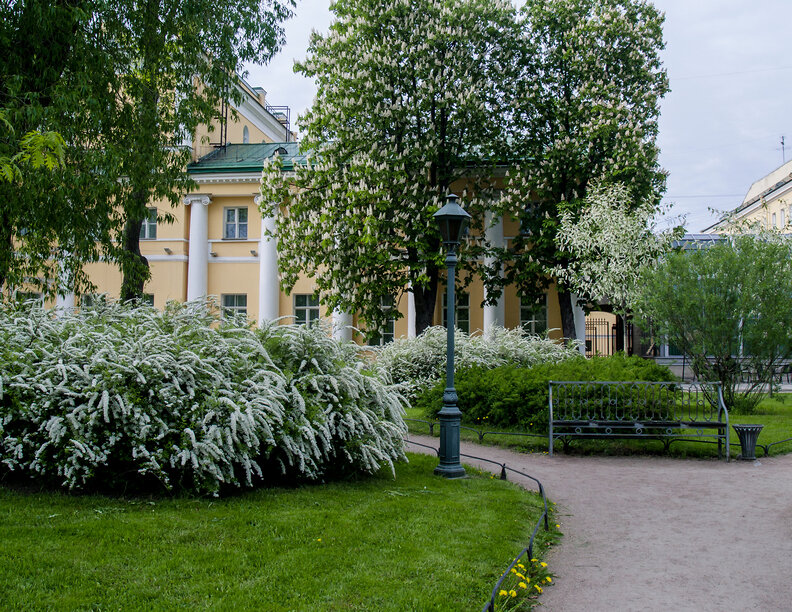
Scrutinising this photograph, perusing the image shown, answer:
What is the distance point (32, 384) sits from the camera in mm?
7414

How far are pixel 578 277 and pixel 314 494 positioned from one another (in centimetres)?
1584

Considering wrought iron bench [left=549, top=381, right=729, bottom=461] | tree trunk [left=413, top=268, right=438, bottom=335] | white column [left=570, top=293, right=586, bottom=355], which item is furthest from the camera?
white column [left=570, top=293, right=586, bottom=355]

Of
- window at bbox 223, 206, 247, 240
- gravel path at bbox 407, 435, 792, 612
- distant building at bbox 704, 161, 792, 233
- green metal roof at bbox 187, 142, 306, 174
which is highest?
distant building at bbox 704, 161, 792, 233

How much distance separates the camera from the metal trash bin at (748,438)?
1083 centimetres

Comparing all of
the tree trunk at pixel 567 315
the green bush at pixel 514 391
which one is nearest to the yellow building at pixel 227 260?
the tree trunk at pixel 567 315

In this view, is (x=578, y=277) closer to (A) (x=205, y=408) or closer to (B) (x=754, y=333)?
(B) (x=754, y=333)

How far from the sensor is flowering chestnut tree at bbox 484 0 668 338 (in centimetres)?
2195

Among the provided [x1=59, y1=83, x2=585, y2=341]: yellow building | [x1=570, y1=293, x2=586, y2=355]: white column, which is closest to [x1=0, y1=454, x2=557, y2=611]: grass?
[x1=570, y1=293, x2=586, y2=355]: white column

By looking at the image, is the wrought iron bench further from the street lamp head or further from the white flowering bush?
the white flowering bush

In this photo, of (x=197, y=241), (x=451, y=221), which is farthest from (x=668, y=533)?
(x=197, y=241)

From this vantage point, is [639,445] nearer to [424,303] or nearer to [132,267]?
[132,267]

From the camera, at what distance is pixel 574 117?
22.7 meters

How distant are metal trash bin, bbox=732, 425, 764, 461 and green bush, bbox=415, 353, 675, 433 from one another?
2.40m

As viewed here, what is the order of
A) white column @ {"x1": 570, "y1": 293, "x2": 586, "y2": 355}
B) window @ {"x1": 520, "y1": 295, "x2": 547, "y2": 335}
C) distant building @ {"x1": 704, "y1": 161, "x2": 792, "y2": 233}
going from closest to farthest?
white column @ {"x1": 570, "y1": 293, "x2": 586, "y2": 355}
window @ {"x1": 520, "y1": 295, "x2": 547, "y2": 335}
distant building @ {"x1": 704, "y1": 161, "x2": 792, "y2": 233}
